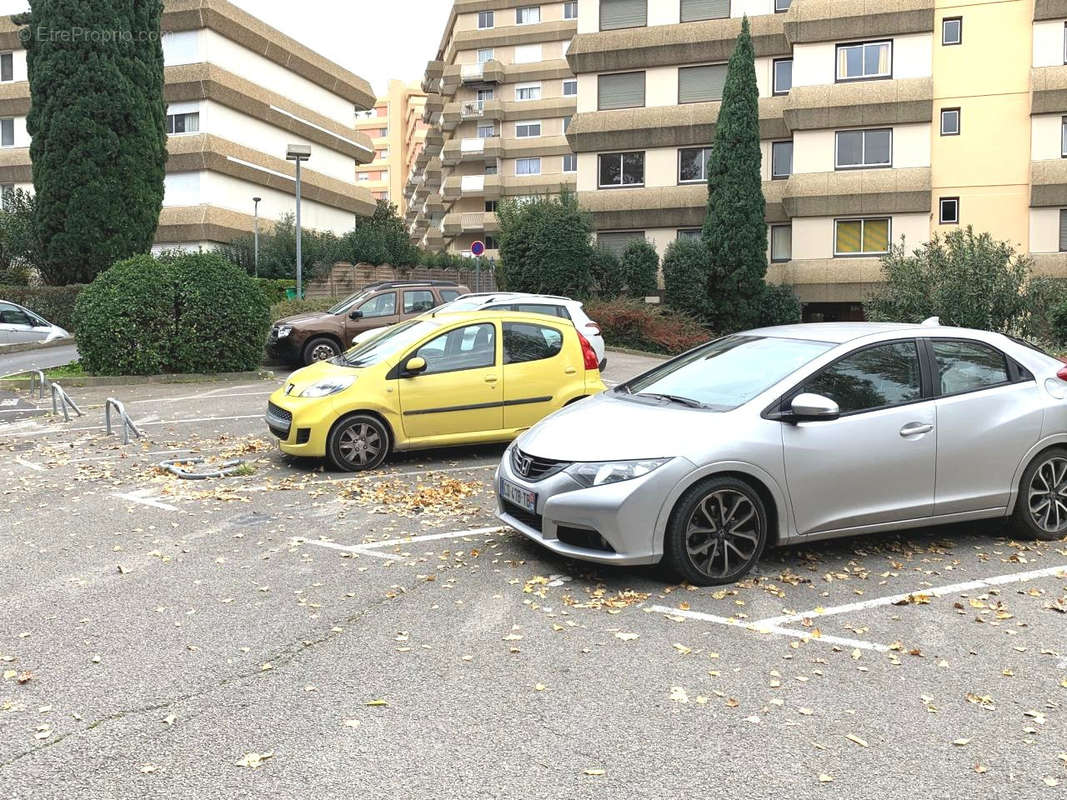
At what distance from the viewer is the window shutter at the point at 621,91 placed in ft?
120

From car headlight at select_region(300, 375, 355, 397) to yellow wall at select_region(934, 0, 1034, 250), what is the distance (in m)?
27.4

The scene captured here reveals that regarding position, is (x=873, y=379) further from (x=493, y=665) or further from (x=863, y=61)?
(x=863, y=61)

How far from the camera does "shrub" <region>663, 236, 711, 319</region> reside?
104 feet

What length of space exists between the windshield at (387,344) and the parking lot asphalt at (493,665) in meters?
2.44

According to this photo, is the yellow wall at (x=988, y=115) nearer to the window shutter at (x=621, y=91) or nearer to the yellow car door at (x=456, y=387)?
the window shutter at (x=621, y=91)

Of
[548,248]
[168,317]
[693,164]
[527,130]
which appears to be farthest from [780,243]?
[527,130]

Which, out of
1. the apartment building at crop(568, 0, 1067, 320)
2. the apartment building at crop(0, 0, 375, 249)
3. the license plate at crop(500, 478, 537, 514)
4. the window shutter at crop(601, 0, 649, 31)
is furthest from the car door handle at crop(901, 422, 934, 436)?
the apartment building at crop(0, 0, 375, 249)

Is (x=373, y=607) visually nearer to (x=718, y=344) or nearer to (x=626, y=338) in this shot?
(x=718, y=344)

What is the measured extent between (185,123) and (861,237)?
26973 millimetres

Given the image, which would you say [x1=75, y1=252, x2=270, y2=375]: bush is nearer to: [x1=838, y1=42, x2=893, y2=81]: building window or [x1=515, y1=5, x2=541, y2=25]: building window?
[x1=838, y1=42, x2=893, y2=81]: building window

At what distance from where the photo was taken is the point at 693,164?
118 feet

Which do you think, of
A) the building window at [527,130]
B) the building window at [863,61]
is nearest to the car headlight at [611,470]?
the building window at [863,61]

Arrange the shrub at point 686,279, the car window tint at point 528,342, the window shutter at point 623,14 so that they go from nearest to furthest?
the car window tint at point 528,342 → the shrub at point 686,279 → the window shutter at point 623,14

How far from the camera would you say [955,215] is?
106 feet
